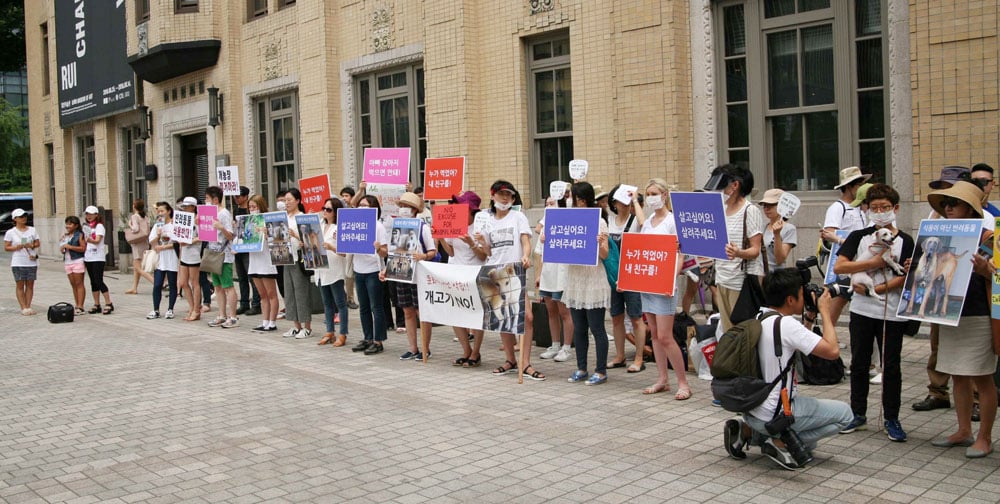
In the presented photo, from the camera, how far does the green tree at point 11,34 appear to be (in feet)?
131

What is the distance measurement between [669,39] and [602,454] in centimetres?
744

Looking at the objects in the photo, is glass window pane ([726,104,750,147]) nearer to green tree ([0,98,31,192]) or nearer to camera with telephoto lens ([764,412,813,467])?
camera with telephoto lens ([764,412,813,467])

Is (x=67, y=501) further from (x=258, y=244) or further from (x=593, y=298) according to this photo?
(x=258, y=244)

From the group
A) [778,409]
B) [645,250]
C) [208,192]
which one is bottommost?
[778,409]

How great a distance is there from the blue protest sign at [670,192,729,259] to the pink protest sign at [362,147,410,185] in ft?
17.8

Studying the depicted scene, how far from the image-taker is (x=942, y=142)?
10.1 m

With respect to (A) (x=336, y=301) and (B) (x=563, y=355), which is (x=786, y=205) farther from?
(A) (x=336, y=301)

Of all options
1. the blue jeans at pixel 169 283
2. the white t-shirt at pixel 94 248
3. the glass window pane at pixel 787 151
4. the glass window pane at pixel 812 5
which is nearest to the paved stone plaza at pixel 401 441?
the glass window pane at pixel 787 151

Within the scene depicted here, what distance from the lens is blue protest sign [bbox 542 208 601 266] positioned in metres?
8.77

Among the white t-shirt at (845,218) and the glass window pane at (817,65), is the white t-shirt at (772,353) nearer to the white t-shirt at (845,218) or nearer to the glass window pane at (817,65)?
the white t-shirt at (845,218)

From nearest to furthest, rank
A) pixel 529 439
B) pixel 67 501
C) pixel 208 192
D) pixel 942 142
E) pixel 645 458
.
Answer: pixel 67 501 < pixel 645 458 < pixel 529 439 < pixel 942 142 < pixel 208 192

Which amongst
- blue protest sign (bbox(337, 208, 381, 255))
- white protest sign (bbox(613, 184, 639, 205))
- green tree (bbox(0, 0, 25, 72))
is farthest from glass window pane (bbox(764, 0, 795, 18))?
green tree (bbox(0, 0, 25, 72))

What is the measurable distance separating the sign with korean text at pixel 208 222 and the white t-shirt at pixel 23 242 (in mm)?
3867

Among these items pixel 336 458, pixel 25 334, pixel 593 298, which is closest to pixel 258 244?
pixel 25 334
